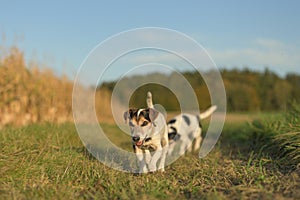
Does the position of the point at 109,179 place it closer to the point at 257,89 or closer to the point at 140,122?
the point at 140,122

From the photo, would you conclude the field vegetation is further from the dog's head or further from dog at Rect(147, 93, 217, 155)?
dog at Rect(147, 93, 217, 155)

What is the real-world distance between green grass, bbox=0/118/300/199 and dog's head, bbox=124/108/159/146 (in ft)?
1.91

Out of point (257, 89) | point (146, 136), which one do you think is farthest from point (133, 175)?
point (257, 89)

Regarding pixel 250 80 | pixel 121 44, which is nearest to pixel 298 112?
pixel 121 44

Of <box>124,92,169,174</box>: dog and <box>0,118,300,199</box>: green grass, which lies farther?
<box>124,92,169,174</box>: dog

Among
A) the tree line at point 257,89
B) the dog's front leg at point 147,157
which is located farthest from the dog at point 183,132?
the tree line at point 257,89

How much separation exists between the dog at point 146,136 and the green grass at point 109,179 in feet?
0.97

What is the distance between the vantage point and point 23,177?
384cm

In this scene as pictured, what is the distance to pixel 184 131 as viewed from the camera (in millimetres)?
7320

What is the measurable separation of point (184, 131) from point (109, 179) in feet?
12.5

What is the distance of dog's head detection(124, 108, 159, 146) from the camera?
460 centimetres

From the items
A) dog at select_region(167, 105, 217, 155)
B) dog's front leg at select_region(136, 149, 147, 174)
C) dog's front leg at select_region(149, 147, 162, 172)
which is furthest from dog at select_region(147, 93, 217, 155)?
dog's front leg at select_region(136, 149, 147, 174)

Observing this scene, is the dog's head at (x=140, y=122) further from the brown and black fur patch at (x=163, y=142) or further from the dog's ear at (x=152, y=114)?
the brown and black fur patch at (x=163, y=142)

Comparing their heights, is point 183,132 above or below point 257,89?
below
